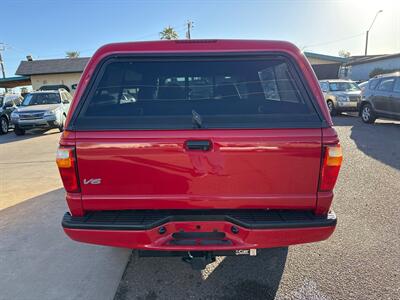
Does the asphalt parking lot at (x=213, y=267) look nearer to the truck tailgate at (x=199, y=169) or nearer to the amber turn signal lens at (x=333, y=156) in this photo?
the truck tailgate at (x=199, y=169)

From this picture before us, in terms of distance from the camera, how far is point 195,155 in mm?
2150

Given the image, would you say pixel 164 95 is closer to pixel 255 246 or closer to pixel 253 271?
pixel 255 246

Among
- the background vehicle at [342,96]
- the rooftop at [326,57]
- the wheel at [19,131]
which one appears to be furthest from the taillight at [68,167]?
the rooftop at [326,57]

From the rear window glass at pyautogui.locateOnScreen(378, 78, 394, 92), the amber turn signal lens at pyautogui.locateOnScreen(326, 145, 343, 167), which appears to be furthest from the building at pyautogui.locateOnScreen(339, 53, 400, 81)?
the amber turn signal lens at pyautogui.locateOnScreen(326, 145, 343, 167)

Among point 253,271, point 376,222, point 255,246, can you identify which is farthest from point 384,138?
point 255,246

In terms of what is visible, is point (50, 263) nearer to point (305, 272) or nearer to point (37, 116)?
point (305, 272)

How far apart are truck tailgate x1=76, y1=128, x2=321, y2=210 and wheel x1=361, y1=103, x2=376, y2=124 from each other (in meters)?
10.9

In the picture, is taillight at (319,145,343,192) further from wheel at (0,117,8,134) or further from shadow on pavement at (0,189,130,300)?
wheel at (0,117,8,134)

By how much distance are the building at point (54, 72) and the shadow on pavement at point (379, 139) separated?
1203 inches

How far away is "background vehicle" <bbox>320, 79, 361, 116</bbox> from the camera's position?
14047 millimetres

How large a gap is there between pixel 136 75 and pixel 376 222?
11.8 ft

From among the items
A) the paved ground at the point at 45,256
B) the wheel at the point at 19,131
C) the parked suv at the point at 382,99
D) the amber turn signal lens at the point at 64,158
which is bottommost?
the wheel at the point at 19,131

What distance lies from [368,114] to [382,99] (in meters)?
0.90

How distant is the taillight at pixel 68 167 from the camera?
2.17m
